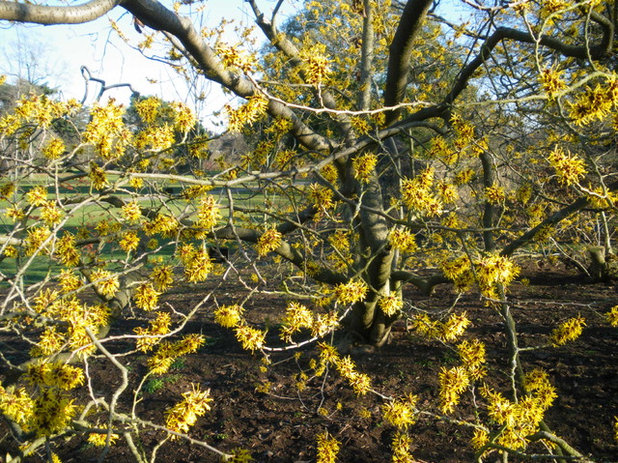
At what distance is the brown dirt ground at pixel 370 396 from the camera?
366cm

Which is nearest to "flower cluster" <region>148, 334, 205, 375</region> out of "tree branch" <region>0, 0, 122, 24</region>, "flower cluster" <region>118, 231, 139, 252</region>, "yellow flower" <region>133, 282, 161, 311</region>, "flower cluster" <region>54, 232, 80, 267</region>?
"yellow flower" <region>133, 282, 161, 311</region>

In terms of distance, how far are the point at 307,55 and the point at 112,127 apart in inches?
44.5

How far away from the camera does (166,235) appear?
270 centimetres

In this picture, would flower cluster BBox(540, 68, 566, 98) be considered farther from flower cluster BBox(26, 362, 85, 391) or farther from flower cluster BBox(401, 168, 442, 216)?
flower cluster BBox(26, 362, 85, 391)

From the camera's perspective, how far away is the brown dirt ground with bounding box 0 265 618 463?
3.66 meters

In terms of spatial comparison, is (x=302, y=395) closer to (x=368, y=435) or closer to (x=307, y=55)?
(x=368, y=435)

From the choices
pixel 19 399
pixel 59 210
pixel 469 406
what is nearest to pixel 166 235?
pixel 59 210

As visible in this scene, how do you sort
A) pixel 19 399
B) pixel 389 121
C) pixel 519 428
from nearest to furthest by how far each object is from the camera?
pixel 19 399 → pixel 519 428 → pixel 389 121

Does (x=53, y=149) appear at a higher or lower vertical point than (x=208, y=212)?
higher

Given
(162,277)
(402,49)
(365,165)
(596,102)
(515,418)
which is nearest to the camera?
(596,102)

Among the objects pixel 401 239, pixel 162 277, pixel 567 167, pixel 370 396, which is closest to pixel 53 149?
pixel 162 277

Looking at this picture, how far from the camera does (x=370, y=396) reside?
4.38m

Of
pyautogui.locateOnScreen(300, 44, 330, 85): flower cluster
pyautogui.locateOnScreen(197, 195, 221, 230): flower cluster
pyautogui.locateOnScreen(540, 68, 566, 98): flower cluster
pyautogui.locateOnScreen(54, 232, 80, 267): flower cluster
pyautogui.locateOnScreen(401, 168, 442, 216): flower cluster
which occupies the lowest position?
pyautogui.locateOnScreen(54, 232, 80, 267): flower cluster

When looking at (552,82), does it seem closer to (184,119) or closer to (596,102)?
(596,102)
